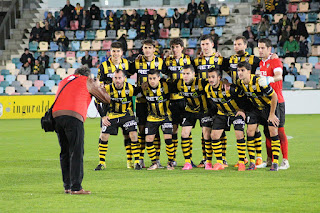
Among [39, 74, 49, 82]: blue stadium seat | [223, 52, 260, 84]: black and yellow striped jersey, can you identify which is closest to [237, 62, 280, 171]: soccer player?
→ [223, 52, 260, 84]: black and yellow striped jersey

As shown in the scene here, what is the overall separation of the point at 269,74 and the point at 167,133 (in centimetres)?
195

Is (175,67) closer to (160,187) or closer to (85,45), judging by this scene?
(160,187)

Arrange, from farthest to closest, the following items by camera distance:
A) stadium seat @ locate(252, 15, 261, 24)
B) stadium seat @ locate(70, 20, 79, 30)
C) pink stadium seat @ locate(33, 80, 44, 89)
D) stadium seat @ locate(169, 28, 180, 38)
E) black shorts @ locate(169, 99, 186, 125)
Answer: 1. stadium seat @ locate(70, 20, 79, 30)
2. stadium seat @ locate(169, 28, 180, 38)
3. stadium seat @ locate(252, 15, 261, 24)
4. pink stadium seat @ locate(33, 80, 44, 89)
5. black shorts @ locate(169, 99, 186, 125)

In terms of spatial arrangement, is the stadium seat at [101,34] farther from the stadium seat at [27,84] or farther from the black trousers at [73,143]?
the black trousers at [73,143]

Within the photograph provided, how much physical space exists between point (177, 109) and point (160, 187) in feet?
8.64

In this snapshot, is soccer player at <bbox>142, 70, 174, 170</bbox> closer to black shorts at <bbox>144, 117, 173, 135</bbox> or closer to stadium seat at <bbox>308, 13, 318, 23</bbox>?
black shorts at <bbox>144, 117, 173, 135</bbox>

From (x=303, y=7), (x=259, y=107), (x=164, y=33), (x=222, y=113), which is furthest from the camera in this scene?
(x=164, y=33)

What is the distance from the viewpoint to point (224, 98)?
9383mm

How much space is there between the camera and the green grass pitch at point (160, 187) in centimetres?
614

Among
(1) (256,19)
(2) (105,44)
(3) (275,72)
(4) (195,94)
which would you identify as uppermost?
(1) (256,19)

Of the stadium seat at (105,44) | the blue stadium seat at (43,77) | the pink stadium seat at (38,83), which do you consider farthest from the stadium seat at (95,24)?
the pink stadium seat at (38,83)

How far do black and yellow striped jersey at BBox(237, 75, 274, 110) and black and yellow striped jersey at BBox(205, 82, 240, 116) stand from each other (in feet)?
0.55

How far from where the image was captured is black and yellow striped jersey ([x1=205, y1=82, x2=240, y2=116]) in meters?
9.32

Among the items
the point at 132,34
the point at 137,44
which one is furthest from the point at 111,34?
the point at 137,44
